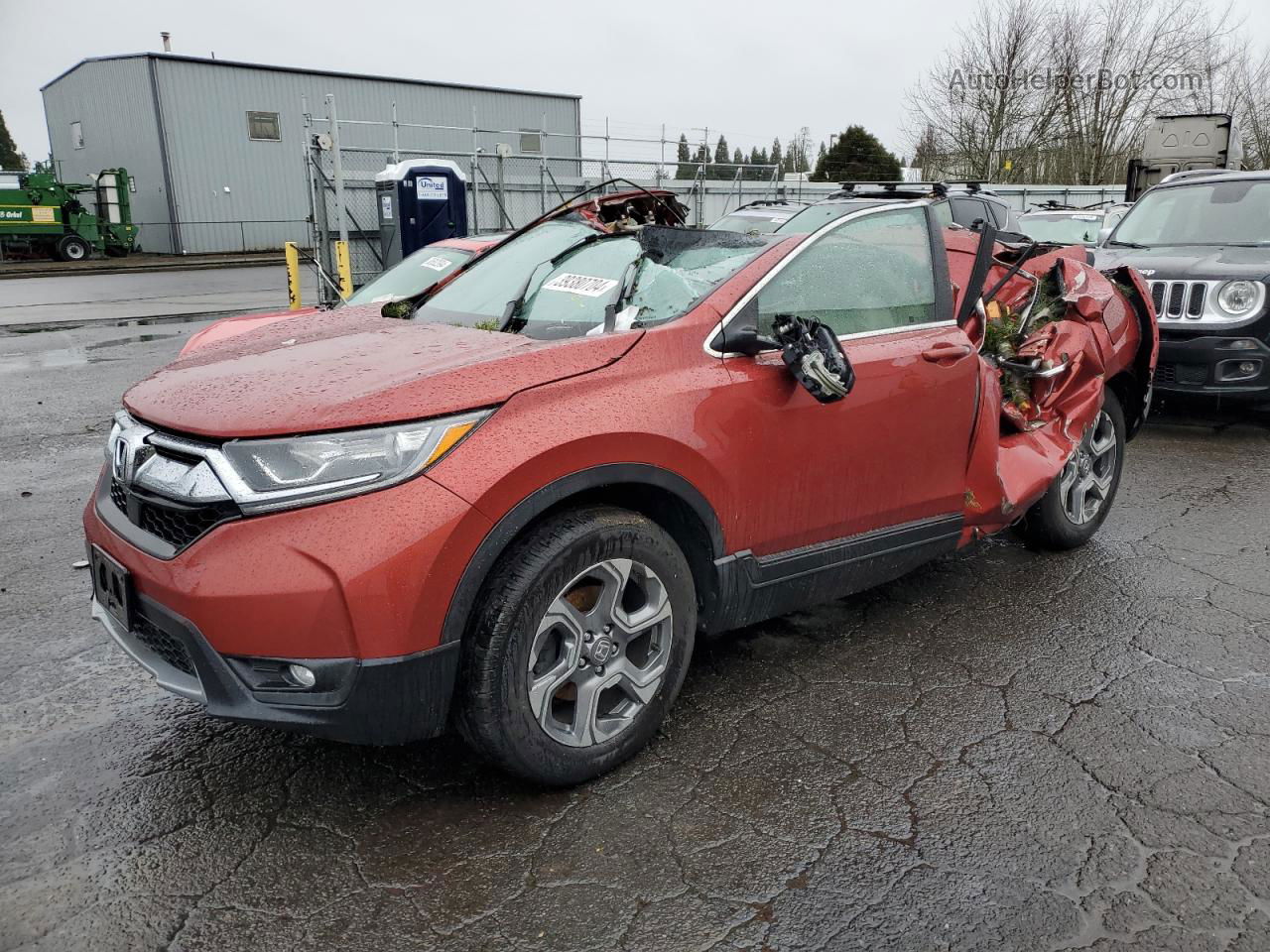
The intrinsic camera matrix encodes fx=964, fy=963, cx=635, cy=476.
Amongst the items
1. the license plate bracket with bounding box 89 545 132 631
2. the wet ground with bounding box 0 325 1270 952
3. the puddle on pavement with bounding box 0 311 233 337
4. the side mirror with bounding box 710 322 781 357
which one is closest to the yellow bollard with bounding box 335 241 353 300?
the puddle on pavement with bounding box 0 311 233 337

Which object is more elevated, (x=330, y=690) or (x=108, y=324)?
(x=330, y=690)

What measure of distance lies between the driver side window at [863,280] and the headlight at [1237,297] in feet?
15.8

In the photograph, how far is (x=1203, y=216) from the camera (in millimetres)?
8547

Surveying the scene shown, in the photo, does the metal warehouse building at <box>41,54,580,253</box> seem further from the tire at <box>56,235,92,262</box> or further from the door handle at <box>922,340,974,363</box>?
the door handle at <box>922,340,974,363</box>

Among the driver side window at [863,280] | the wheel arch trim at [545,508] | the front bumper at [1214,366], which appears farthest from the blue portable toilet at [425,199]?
the wheel arch trim at [545,508]

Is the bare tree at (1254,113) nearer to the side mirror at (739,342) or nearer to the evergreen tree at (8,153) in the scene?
the side mirror at (739,342)

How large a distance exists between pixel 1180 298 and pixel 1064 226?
24.1 feet

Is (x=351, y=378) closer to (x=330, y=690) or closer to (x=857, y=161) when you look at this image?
(x=330, y=690)

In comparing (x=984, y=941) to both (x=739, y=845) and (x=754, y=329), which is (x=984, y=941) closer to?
(x=739, y=845)

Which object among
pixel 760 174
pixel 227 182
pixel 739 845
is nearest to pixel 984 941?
pixel 739 845

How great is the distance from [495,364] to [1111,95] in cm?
3693

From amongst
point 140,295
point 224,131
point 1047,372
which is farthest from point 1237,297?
point 224,131

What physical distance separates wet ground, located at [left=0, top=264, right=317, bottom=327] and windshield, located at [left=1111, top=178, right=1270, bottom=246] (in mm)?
12884

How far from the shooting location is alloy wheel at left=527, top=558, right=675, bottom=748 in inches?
107
